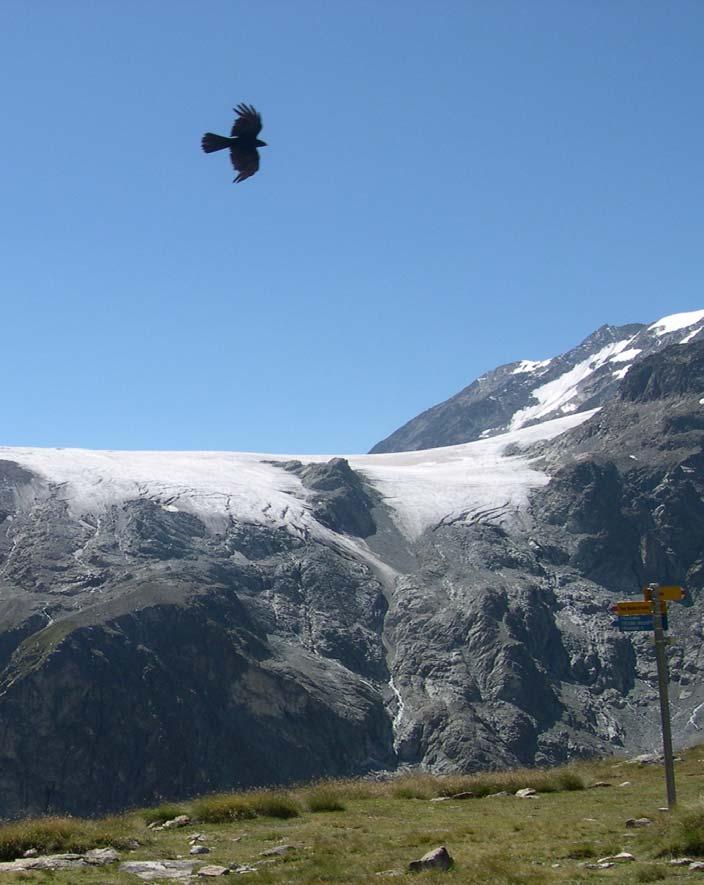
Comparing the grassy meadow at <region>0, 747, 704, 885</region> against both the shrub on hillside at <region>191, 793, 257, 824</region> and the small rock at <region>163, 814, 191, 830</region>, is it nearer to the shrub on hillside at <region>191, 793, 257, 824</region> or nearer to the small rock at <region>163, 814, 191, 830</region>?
the shrub on hillside at <region>191, 793, 257, 824</region>

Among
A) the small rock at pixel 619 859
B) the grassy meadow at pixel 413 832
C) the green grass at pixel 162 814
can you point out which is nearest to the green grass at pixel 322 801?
the grassy meadow at pixel 413 832

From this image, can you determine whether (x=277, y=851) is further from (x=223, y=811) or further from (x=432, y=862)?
(x=223, y=811)

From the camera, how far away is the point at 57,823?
85.8 ft

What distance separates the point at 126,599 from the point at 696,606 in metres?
→ 83.3

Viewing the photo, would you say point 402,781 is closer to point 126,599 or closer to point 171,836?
point 171,836

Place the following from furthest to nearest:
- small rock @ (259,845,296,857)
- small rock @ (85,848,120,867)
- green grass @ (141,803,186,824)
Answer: green grass @ (141,803,186,824) < small rock @ (259,845,296,857) < small rock @ (85,848,120,867)

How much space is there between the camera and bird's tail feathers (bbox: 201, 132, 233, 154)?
82.2 ft

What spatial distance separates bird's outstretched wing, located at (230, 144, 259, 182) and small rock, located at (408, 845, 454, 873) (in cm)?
1309

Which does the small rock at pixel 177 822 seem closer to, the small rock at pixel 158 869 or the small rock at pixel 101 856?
the small rock at pixel 101 856

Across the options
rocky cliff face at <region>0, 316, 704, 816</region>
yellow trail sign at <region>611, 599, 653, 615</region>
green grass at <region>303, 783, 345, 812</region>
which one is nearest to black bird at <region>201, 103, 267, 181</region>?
yellow trail sign at <region>611, 599, 653, 615</region>

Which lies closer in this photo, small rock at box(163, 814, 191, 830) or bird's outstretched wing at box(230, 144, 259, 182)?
Result: bird's outstretched wing at box(230, 144, 259, 182)

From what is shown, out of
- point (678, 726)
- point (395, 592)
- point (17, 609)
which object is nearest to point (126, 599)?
point (17, 609)

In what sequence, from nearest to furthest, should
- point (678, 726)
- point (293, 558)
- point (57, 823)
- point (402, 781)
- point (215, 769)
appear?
point (57, 823), point (402, 781), point (215, 769), point (678, 726), point (293, 558)

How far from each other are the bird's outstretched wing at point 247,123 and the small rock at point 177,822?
611 inches
